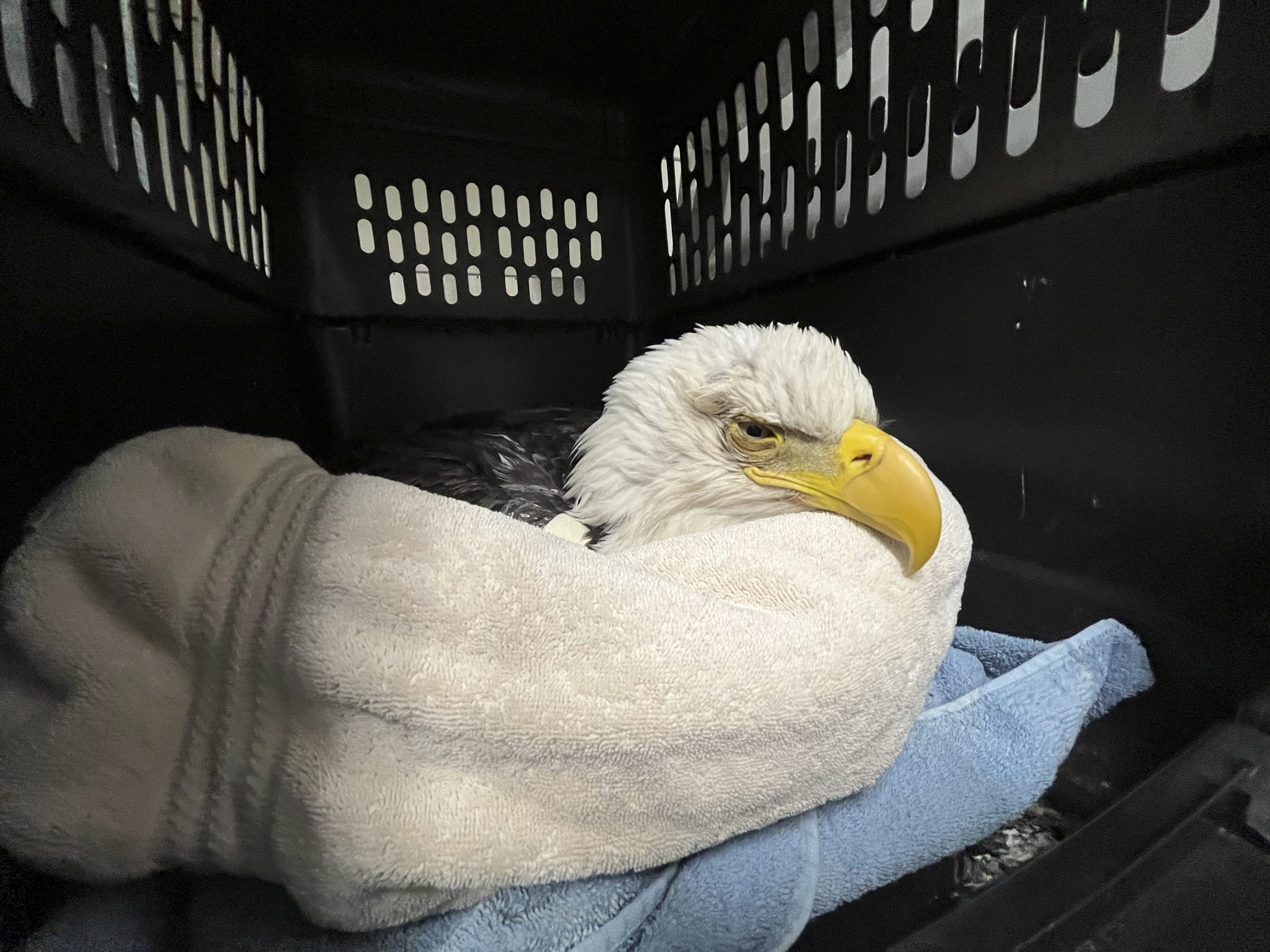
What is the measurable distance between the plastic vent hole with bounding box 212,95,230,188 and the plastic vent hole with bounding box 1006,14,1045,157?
2.94ft

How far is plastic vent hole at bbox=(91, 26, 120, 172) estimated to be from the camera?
1.71 ft

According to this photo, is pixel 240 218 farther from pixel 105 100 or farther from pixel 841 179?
pixel 841 179

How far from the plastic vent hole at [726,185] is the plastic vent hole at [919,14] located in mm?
334

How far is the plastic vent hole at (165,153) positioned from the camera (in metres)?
0.61

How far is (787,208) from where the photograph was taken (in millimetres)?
837

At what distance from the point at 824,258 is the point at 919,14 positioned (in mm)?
261

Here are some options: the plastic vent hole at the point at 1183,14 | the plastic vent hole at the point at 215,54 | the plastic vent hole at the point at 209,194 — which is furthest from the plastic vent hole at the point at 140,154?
the plastic vent hole at the point at 1183,14

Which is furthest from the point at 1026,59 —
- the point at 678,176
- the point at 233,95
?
the point at 233,95

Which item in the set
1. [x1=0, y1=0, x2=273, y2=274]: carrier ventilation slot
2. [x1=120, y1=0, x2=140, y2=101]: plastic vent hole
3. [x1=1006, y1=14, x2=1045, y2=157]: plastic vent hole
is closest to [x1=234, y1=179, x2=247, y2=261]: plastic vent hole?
[x1=0, y1=0, x2=273, y2=274]: carrier ventilation slot

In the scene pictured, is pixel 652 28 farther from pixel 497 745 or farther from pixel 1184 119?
pixel 497 745

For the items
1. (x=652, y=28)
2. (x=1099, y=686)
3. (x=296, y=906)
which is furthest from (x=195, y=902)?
(x=652, y=28)

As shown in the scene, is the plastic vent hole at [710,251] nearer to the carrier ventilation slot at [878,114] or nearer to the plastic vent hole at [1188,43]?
the carrier ventilation slot at [878,114]

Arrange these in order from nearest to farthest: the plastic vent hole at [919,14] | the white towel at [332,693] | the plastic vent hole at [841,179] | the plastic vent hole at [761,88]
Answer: the white towel at [332,693] < the plastic vent hole at [919,14] < the plastic vent hole at [841,179] < the plastic vent hole at [761,88]

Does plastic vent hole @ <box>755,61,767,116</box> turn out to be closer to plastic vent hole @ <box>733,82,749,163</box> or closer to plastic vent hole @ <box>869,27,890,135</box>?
plastic vent hole @ <box>733,82,749,163</box>
